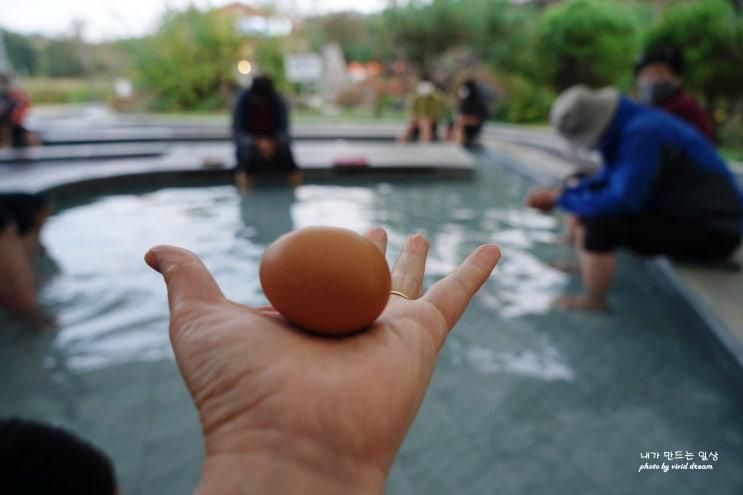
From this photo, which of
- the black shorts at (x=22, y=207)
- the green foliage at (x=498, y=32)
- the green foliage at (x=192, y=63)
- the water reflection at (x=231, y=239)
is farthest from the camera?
the green foliage at (x=192, y=63)

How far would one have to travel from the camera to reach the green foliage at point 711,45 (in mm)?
9344

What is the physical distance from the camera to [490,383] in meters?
2.92

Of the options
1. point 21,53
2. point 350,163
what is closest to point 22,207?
point 350,163

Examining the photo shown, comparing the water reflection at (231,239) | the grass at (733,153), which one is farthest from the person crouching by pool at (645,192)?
the grass at (733,153)

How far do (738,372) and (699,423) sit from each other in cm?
41

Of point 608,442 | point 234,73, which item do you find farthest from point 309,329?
point 234,73

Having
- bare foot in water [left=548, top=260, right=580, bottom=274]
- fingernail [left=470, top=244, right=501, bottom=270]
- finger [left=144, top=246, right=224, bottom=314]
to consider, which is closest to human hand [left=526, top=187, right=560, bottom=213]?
bare foot in water [left=548, top=260, right=580, bottom=274]

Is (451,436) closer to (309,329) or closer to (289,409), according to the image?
(309,329)

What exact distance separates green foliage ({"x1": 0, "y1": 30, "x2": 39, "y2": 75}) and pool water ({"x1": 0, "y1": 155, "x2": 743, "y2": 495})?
5185cm

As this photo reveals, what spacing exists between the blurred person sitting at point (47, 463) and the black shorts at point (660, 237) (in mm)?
3384

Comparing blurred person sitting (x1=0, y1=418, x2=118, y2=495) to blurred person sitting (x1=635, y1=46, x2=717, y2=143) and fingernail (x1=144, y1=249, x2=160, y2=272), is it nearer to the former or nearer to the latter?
fingernail (x1=144, y1=249, x2=160, y2=272)

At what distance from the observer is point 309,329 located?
1.33 m

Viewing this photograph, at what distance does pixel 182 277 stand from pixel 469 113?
12.4 metres

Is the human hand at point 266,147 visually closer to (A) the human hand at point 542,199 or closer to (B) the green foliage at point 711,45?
(A) the human hand at point 542,199
